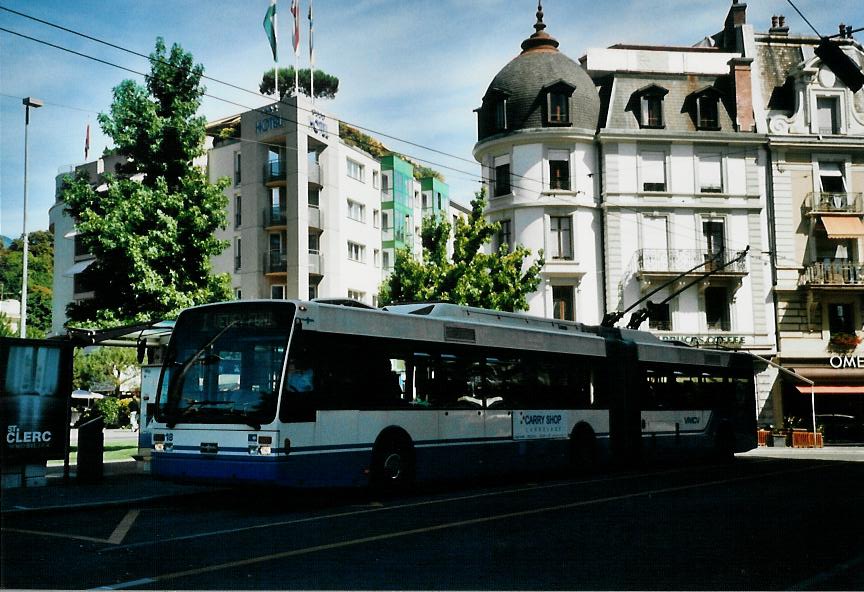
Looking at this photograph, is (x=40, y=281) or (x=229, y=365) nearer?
(x=229, y=365)

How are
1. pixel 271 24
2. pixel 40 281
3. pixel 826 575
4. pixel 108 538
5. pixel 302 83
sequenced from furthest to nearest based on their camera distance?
pixel 40 281 → pixel 302 83 → pixel 271 24 → pixel 108 538 → pixel 826 575

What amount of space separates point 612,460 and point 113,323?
1262 cm

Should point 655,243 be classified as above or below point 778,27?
below

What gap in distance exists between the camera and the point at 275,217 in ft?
156

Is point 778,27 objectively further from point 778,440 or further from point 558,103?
point 778,440

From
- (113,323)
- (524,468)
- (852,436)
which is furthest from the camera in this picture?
(852,436)

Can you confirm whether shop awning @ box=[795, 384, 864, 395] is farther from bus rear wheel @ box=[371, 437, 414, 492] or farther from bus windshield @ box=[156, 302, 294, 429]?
bus windshield @ box=[156, 302, 294, 429]

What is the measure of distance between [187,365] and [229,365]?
1.89 ft

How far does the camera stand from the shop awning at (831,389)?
3925 cm

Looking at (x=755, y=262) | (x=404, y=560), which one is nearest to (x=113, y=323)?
(x=404, y=560)

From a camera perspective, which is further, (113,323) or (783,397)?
(783,397)

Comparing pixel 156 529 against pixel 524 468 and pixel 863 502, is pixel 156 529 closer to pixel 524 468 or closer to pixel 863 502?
pixel 524 468

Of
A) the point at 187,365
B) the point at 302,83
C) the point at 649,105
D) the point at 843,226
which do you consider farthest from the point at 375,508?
the point at 302,83

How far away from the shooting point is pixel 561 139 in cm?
4119
